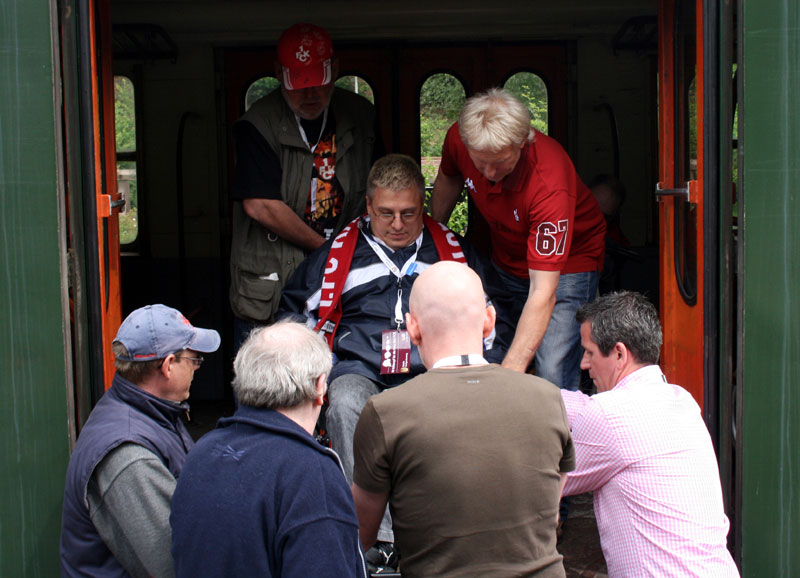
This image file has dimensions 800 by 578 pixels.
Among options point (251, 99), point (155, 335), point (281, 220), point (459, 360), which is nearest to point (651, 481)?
→ point (459, 360)

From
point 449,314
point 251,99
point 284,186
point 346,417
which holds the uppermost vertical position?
point 251,99

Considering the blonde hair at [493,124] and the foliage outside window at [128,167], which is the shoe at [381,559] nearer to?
the blonde hair at [493,124]

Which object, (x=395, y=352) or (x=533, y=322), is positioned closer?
(x=533, y=322)

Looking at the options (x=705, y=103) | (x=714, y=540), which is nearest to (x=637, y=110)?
(x=705, y=103)

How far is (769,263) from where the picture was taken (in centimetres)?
271

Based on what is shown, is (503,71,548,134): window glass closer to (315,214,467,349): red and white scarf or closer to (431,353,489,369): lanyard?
(315,214,467,349): red and white scarf

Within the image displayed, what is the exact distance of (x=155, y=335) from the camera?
239cm

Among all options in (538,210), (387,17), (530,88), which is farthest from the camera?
(530,88)

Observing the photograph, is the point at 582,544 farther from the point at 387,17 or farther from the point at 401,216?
the point at 387,17

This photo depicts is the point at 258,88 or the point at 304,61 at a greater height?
the point at 258,88

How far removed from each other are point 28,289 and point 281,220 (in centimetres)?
145

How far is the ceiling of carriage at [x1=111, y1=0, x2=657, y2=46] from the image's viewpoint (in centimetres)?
493

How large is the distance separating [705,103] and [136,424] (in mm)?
1978

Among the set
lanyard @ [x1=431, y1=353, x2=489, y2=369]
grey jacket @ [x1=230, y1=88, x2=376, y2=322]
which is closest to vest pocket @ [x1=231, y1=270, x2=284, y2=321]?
grey jacket @ [x1=230, y1=88, x2=376, y2=322]
